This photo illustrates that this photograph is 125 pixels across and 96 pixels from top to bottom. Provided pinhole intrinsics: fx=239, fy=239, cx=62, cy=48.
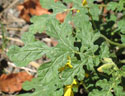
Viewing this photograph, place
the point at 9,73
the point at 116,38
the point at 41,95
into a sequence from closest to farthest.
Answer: the point at 41,95
the point at 116,38
the point at 9,73

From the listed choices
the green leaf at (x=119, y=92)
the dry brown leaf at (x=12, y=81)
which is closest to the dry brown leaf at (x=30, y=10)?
the dry brown leaf at (x=12, y=81)

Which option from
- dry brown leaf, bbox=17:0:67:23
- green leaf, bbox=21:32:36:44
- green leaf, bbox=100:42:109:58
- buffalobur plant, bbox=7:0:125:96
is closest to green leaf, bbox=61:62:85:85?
buffalobur plant, bbox=7:0:125:96

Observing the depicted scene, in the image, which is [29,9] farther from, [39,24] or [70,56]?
[70,56]

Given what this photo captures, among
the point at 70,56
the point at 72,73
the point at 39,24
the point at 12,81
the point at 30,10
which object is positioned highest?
the point at 30,10

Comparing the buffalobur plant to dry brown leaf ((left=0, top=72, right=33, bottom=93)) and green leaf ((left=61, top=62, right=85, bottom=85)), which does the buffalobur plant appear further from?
dry brown leaf ((left=0, top=72, right=33, bottom=93))

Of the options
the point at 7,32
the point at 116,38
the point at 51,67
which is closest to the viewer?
the point at 51,67

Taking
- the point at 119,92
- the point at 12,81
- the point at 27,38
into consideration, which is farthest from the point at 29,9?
the point at 119,92

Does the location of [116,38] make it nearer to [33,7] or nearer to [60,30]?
[60,30]

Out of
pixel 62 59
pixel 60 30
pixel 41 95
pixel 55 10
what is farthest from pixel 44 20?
pixel 41 95
